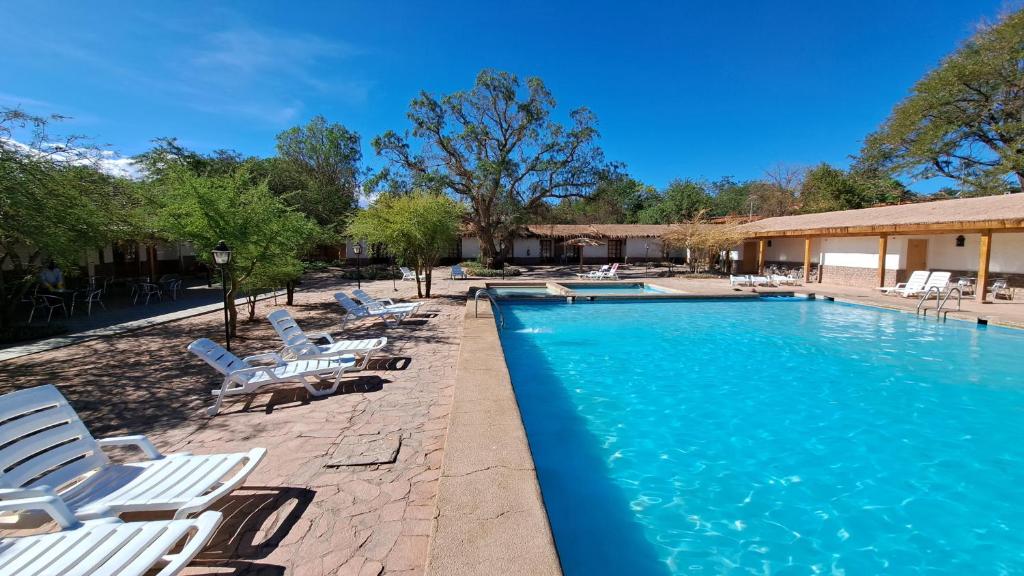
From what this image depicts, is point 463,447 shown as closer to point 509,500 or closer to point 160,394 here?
point 509,500

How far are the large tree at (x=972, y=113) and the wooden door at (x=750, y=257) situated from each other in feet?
36.2

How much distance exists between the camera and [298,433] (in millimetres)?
3863

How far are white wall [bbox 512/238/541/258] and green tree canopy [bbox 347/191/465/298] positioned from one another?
59.7 feet

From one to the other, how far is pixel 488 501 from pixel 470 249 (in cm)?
2955

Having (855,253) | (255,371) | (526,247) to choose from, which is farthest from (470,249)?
(255,371)

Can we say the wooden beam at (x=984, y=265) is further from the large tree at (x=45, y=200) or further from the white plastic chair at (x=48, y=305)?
the white plastic chair at (x=48, y=305)

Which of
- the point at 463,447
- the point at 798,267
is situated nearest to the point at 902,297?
the point at 798,267

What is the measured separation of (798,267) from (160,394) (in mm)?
23629

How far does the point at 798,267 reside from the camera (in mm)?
20922

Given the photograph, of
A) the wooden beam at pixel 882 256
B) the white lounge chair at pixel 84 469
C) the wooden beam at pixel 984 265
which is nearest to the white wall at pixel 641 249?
the wooden beam at pixel 882 256

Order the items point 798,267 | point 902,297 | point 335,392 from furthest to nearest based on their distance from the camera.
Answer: point 798,267 → point 902,297 → point 335,392

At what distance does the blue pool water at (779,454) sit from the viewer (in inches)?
125

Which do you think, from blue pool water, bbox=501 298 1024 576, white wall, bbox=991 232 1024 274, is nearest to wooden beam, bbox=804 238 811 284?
white wall, bbox=991 232 1024 274

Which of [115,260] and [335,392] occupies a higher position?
[115,260]
